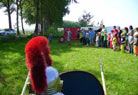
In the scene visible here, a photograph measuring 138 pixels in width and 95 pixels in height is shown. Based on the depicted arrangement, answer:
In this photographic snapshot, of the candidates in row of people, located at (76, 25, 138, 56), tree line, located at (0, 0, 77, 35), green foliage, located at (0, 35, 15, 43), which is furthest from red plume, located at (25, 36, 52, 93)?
tree line, located at (0, 0, 77, 35)

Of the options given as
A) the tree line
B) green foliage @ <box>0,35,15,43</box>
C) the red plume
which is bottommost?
green foliage @ <box>0,35,15,43</box>

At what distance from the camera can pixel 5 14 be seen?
48.4 metres

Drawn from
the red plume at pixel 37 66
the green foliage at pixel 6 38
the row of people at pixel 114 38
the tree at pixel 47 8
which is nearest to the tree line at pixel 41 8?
the tree at pixel 47 8

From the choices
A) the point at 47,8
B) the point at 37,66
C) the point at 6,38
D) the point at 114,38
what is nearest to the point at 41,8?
the point at 47,8

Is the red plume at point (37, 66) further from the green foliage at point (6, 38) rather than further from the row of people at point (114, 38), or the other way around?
the green foliage at point (6, 38)

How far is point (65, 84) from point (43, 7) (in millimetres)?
29820

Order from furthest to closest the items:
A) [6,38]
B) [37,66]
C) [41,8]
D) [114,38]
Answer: [41,8] < [6,38] < [114,38] < [37,66]

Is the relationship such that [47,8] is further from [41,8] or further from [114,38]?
[114,38]

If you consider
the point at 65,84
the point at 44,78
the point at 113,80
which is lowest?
the point at 113,80

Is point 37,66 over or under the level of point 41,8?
under

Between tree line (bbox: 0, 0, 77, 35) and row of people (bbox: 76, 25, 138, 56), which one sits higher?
tree line (bbox: 0, 0, 77, 35)

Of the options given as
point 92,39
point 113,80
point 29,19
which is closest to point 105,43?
point 92,39

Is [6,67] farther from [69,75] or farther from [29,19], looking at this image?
[29,19]

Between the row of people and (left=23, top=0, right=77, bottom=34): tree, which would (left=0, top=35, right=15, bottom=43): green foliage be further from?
(left=23, top=0, right=77, bottom=34): tree
